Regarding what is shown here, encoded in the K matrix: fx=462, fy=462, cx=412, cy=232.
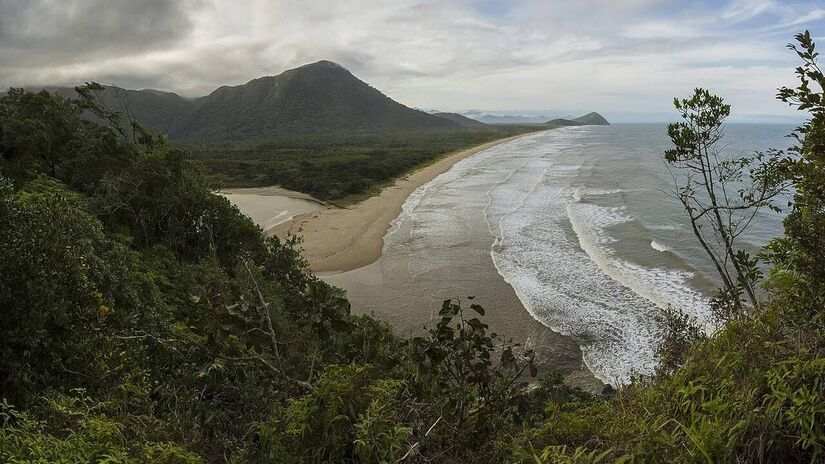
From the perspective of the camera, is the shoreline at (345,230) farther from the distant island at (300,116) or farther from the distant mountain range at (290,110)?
the distant mountain range at (290,110)

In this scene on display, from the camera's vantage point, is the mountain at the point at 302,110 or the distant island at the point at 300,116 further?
the mountain at the point at 302,110

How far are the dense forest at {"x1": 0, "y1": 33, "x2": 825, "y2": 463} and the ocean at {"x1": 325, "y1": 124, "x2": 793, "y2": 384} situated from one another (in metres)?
7.39

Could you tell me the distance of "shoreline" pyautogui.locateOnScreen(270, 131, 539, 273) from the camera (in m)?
21.6

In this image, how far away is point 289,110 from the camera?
153125mm

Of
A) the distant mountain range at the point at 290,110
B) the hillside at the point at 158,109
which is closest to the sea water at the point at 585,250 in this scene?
the distant mountain range at the point at 290,110

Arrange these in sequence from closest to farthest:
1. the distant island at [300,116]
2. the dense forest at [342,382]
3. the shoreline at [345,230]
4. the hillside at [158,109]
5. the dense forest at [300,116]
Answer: the dense forest at [342,382] < the shoreline at [345,230] < the dense forest at [300,116] < the distant island at [300,116] < the hillside at [158,109]

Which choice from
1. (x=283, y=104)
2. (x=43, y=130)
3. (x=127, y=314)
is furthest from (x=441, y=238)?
(x=283, y=104)

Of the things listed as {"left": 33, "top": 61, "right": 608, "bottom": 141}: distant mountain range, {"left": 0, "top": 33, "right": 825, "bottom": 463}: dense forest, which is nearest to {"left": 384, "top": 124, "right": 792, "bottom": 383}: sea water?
{"left": 0, "top": 33, "right": 825, "bottom": 463}: dense forest

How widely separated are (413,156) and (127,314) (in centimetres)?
5759

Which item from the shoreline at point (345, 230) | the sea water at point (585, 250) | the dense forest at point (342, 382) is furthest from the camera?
the shoreline at point (345, 230)

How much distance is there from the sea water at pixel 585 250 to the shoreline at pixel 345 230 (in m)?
0.99

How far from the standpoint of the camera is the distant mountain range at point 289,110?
145 meters

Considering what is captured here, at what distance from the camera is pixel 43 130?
13.5 meters

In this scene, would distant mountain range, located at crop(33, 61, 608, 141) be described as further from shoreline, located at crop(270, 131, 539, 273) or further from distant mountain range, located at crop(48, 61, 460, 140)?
shoreline, located at crop(270, 131, 539, 273)
